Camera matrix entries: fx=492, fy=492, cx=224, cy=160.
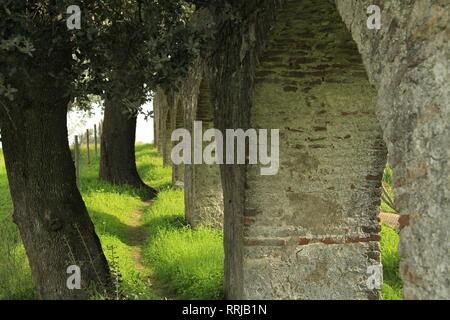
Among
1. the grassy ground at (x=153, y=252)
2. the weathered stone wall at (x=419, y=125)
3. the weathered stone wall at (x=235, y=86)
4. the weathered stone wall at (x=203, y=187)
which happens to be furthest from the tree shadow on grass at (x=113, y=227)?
the weathered stone wall at (x=419, y=125)

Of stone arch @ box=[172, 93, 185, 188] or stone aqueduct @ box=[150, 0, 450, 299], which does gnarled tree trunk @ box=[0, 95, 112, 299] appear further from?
stone arch @ box=[172, 93, 185, 188]

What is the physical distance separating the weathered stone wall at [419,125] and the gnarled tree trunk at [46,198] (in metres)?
3.34

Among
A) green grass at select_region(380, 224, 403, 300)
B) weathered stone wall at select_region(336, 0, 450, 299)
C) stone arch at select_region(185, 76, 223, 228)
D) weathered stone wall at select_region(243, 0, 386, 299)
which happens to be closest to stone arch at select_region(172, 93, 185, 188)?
stone arch at select_region(185, 76, 223, 228)

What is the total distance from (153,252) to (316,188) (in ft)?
10.7

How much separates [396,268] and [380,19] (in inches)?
202

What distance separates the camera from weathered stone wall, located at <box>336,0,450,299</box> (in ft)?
7.92

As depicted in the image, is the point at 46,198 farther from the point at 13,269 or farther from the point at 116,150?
the point at 116,150

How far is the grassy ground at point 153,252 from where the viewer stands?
5.97 m

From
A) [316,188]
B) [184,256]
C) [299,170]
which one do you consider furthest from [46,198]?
[316,188]

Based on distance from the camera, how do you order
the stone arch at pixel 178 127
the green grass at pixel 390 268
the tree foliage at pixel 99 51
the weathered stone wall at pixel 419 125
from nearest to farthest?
the weathered stone wall at pixel 419 125
the tree foliage at pixel 99 51
the green grass at pixel 390 268
the stone arch at pixel 178 127

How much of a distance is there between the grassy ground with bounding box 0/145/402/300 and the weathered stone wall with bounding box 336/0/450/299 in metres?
3.08

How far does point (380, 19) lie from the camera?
2.96 m

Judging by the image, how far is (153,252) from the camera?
24.7 feet

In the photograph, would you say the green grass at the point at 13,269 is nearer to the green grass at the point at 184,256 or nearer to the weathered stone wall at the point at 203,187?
the green grass at the point at 184,256
